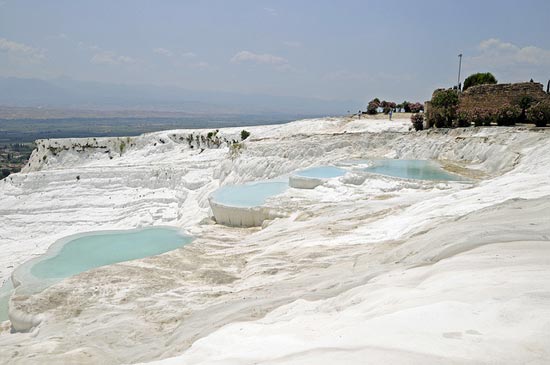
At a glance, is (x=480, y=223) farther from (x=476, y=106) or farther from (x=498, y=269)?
(x=476, y=106)

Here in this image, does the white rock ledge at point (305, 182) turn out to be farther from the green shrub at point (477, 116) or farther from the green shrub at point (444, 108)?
the green shrub at point (444, 108)

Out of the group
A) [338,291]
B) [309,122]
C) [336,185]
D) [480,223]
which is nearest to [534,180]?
[480,223]

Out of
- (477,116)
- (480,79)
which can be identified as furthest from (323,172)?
(480,79)

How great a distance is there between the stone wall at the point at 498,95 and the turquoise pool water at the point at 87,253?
17.7 m

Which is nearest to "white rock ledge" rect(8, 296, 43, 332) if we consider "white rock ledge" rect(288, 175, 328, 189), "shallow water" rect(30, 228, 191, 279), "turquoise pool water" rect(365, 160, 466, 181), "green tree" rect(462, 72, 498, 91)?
"shallow water" rect(30, 228, 191, 279)

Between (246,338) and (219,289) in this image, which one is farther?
(219,289)

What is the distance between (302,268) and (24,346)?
448 centimetres

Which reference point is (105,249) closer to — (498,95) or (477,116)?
(477,116)

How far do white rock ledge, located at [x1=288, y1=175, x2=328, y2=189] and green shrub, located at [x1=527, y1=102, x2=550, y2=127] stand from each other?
11251 millimetres

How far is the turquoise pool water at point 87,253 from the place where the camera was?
30.3ft

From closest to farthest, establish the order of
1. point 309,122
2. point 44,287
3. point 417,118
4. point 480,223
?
1. point 480,223
2. point 44,287
3. point 417,118
4. point 309,122

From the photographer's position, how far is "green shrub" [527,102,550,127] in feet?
61.3

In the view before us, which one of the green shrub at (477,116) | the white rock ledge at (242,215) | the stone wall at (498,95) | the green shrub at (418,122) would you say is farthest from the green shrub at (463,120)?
the white rock ledge at (242,215)

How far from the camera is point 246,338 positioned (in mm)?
4562
